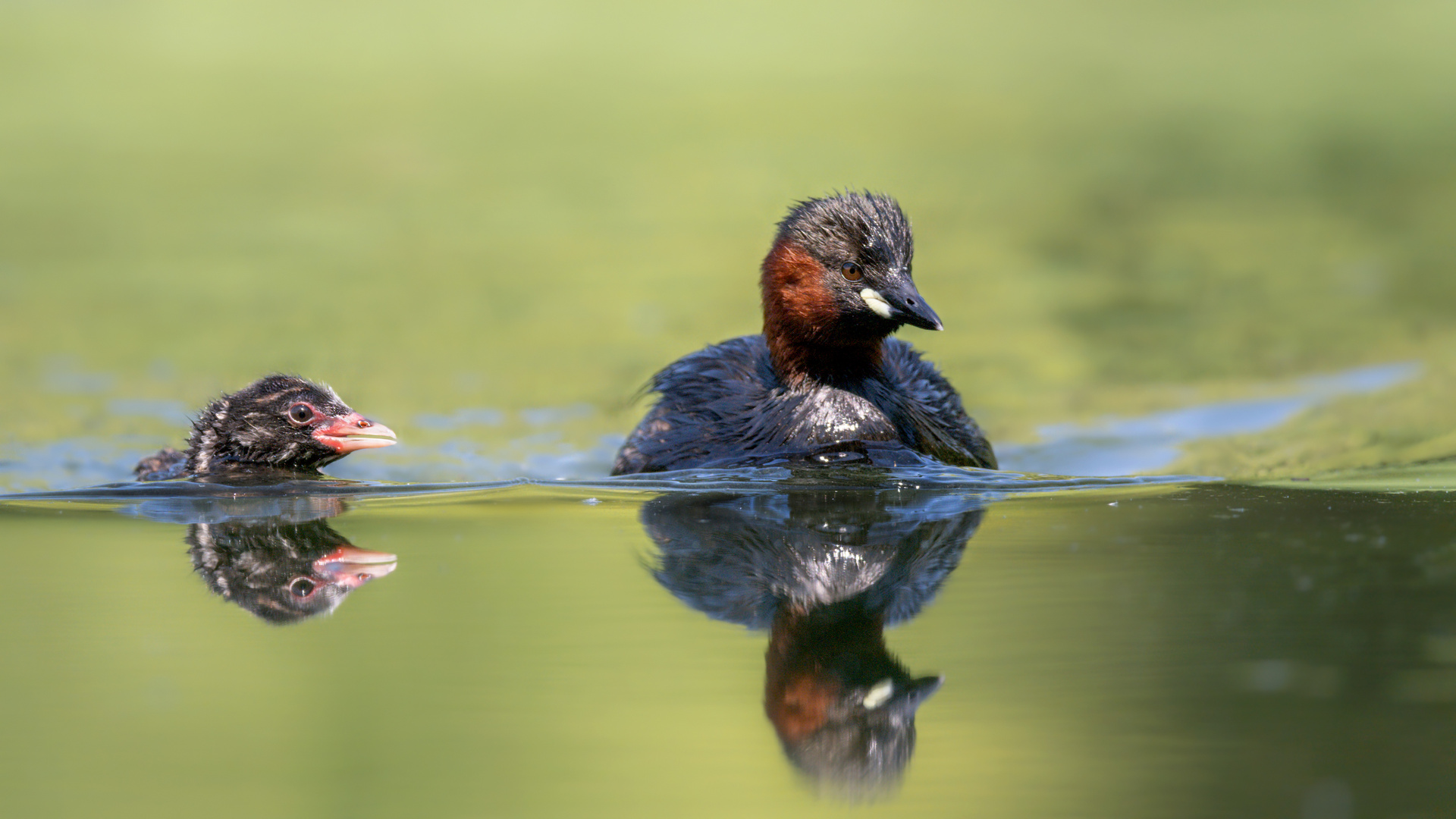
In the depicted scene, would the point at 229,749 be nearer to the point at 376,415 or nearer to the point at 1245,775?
the point at 1245,775

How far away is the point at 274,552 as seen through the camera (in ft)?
16.8

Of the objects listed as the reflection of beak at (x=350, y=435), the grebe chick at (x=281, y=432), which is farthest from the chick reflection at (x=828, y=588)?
the grebe chick at (x=281, y=432)

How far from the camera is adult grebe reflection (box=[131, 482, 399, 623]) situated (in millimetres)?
4461

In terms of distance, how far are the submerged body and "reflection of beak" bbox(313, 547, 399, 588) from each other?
6.71 feet

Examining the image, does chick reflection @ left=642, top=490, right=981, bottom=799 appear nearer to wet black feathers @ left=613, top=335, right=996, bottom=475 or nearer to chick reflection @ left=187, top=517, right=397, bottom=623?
wet black feathers @ left=613, top=335, right=996, bottom=475

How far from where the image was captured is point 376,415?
35.2ft

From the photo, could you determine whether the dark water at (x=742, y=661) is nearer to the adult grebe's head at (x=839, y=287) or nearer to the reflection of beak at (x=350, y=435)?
the adult grebe's head at (x=839, y=287)

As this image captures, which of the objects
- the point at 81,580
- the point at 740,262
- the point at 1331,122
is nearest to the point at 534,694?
the point at 81,580

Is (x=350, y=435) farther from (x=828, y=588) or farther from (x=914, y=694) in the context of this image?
(x=914, y=694)

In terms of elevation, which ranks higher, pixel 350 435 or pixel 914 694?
pixel 350 435

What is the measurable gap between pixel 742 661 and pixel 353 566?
161 centimetres

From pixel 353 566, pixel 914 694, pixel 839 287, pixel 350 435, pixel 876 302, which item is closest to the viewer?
pixel 914 694

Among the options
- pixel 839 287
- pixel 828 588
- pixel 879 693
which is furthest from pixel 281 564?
pixel 839 287

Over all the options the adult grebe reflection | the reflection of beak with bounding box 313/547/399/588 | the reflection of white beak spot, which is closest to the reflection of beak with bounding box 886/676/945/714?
the adult grebe reflection
